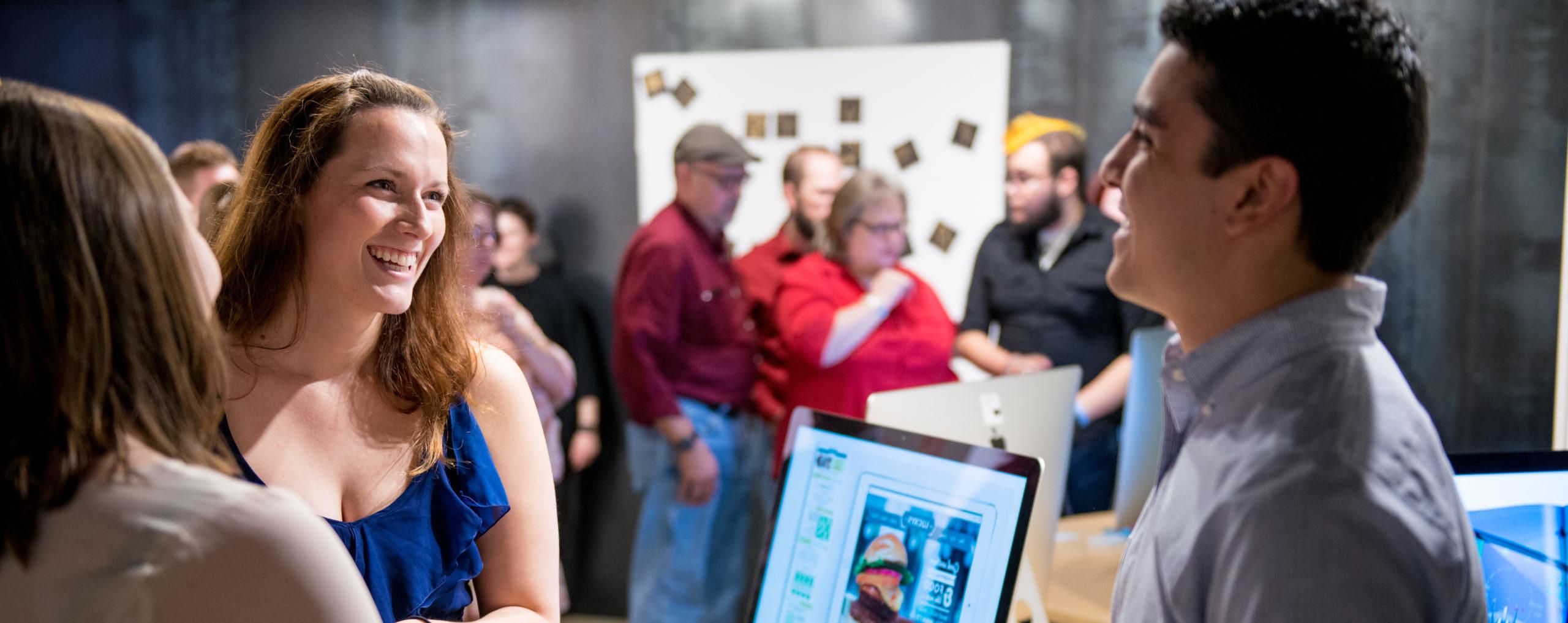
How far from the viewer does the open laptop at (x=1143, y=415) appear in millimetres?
2184

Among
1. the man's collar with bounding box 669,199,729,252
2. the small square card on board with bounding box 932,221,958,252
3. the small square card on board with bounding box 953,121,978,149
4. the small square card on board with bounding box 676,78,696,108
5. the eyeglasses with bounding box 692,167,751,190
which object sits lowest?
the small square card on board with bounding box 932,221,958,252

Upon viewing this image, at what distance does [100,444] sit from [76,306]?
0.31 ft

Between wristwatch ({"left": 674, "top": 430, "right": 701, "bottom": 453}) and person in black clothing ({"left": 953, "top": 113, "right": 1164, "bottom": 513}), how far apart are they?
881 millimetres

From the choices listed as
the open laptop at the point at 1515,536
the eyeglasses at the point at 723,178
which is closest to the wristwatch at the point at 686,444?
the eyeglasses at the point at 723,178

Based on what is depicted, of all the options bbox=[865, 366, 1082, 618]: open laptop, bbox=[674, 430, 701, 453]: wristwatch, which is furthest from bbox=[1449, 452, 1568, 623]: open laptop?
bbox=[674, 430, 701, 453]: wristwatch

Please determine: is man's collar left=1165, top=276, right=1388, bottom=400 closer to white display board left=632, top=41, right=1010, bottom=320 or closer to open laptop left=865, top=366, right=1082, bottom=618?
open laptop left=865, top=366, right=1082, bottom=618

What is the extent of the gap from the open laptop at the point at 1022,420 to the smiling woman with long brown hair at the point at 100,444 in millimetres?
1093

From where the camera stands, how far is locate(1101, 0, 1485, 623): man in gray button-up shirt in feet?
2.45

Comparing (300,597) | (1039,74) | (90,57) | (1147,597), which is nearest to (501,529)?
(300,597)

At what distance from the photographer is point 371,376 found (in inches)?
55.2

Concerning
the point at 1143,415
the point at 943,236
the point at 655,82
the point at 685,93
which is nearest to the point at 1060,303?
the point at 943,236

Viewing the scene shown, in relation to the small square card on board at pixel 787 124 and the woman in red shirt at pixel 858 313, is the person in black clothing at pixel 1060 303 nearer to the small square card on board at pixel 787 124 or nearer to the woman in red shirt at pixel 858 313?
the woman in red shirt at pixel 858 313

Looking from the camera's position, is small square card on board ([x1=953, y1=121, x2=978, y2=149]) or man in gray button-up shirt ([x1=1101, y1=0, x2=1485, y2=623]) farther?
small square card on board ([x1=953, y1=121, x2=978, y2=149])

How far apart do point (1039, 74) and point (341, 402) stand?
2.94 metres
